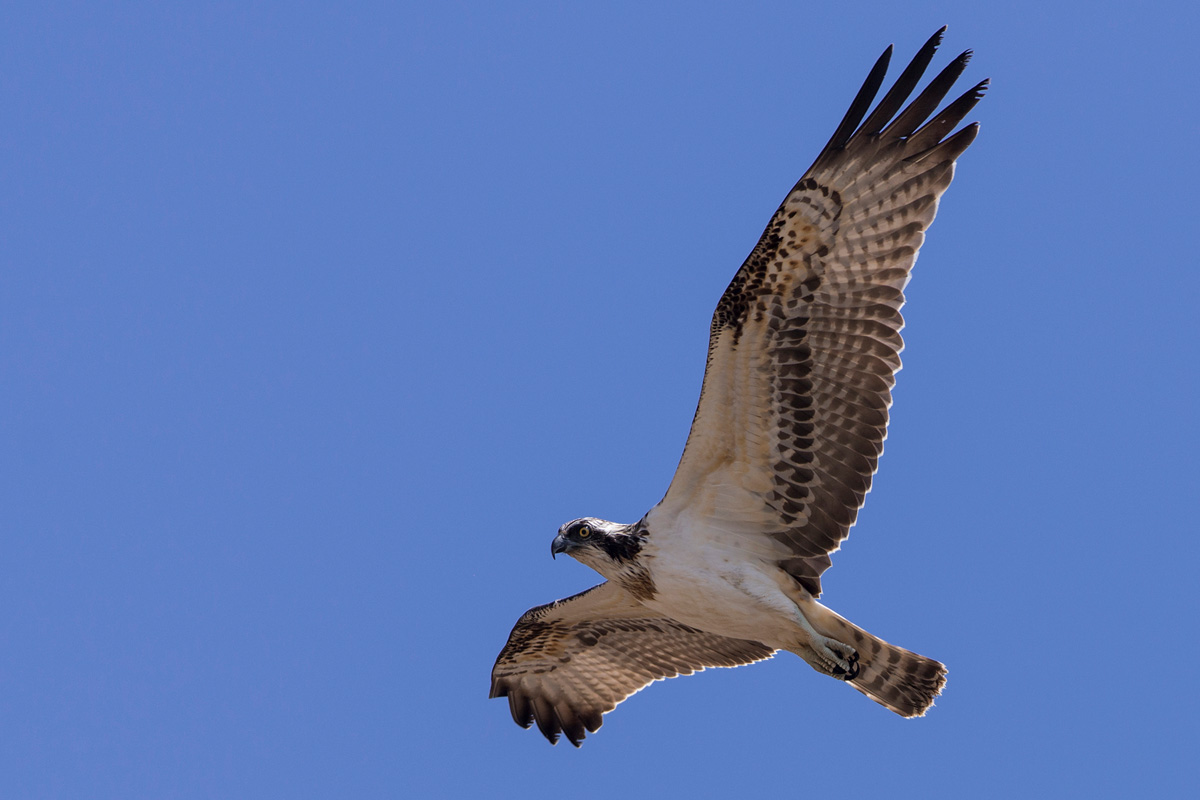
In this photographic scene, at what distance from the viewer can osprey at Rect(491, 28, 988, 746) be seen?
9.22 metres

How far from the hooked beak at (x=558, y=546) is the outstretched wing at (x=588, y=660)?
1451 millimetres

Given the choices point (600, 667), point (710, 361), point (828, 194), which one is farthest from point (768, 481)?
point (600, 667)

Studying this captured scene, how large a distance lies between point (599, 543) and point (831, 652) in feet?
6.13

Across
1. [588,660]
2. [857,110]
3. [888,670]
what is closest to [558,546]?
[588,660]

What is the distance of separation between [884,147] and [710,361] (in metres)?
1.89

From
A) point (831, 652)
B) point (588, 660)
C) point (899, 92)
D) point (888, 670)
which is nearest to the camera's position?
point (899, 92)

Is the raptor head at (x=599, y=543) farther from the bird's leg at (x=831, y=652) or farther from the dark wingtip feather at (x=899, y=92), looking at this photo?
the dark wingtip feather at (x=899, y=92)

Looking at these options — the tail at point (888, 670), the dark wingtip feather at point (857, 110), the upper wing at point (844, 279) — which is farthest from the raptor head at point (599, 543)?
the dark wingtip feather at point (857, 110)

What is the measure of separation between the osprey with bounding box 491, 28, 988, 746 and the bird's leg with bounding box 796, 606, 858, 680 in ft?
0.03

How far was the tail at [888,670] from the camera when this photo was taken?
32.3 ft

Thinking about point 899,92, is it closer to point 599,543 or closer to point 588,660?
point 599,543

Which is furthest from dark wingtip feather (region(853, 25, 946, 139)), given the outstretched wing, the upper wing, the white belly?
the outstretched wing

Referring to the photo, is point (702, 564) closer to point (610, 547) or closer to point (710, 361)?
point (610, 547)

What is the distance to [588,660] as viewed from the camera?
38.4 ft
